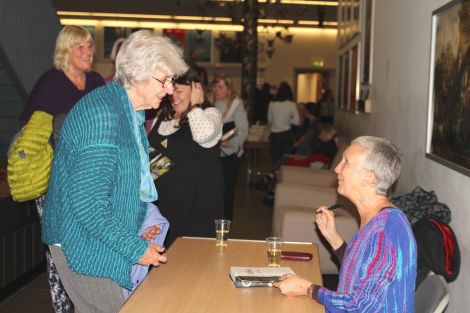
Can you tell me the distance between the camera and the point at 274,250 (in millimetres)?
2670

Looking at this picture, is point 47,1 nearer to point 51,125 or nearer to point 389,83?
point 51,125

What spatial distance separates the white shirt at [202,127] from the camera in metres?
3.61

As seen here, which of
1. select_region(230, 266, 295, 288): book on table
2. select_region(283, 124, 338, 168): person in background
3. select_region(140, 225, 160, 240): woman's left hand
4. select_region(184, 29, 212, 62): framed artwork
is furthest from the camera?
select_region(184, 29, 212, 62): framed artwork

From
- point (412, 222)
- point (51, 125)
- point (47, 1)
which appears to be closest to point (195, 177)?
point (51, 125)

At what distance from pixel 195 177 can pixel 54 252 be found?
130 centimetres

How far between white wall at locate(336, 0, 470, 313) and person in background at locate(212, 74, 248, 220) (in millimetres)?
1337

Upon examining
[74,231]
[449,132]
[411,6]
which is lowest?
[74,231]

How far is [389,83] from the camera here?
18.9 feet

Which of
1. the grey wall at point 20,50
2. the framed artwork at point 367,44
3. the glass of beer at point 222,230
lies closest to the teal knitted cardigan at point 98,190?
the glass of beer at point 222,230

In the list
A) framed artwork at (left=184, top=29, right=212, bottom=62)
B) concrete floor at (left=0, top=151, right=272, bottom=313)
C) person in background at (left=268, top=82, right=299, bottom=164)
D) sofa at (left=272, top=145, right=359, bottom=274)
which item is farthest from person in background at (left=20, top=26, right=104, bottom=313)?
framed artwork at (left=184, top=29, right=212, bottom=62)

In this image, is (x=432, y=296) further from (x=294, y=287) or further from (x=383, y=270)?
(x=294, y=287)

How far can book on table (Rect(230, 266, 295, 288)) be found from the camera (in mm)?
2379

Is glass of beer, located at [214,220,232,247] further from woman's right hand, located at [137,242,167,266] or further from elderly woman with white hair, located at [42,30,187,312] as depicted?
woman's right hand, located at [137,242,167,266]

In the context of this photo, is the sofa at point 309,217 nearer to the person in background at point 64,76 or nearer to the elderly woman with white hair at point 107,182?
the person in background at point 64,76
